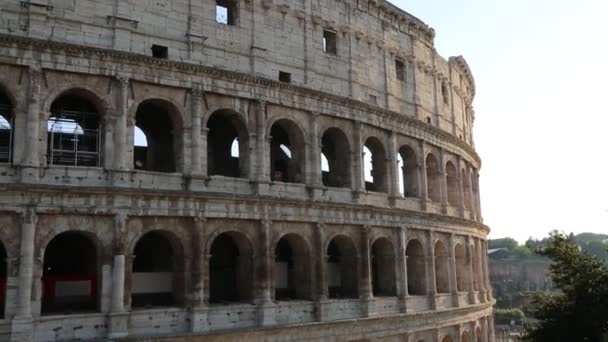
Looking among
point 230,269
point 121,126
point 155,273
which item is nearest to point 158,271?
point 155,273

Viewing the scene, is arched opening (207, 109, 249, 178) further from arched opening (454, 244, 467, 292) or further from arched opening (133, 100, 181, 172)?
arched opening (454, 244, 467, 292)

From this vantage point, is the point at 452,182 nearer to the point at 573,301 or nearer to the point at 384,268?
the point at 384,268

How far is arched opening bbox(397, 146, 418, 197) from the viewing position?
2603 centimetres

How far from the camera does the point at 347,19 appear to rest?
24.0 metres

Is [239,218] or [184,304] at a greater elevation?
[239,218]

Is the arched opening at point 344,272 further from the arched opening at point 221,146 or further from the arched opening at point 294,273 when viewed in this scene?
the arched opening at point 221,146

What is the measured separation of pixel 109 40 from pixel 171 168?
4.61m

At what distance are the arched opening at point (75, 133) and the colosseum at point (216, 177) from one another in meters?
0.07

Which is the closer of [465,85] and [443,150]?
[443,150]

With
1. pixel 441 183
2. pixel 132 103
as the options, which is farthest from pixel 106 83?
pixel 441 183

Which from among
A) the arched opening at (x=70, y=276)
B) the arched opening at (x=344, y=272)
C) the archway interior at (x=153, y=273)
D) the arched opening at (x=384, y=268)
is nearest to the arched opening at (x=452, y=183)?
the arched opening at (x=384, y=268)

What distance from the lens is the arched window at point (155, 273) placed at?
60.5 feet

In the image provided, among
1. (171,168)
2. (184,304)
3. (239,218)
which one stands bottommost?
(184,304)

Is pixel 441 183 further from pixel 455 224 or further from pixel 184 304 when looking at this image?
pixel 184 304
